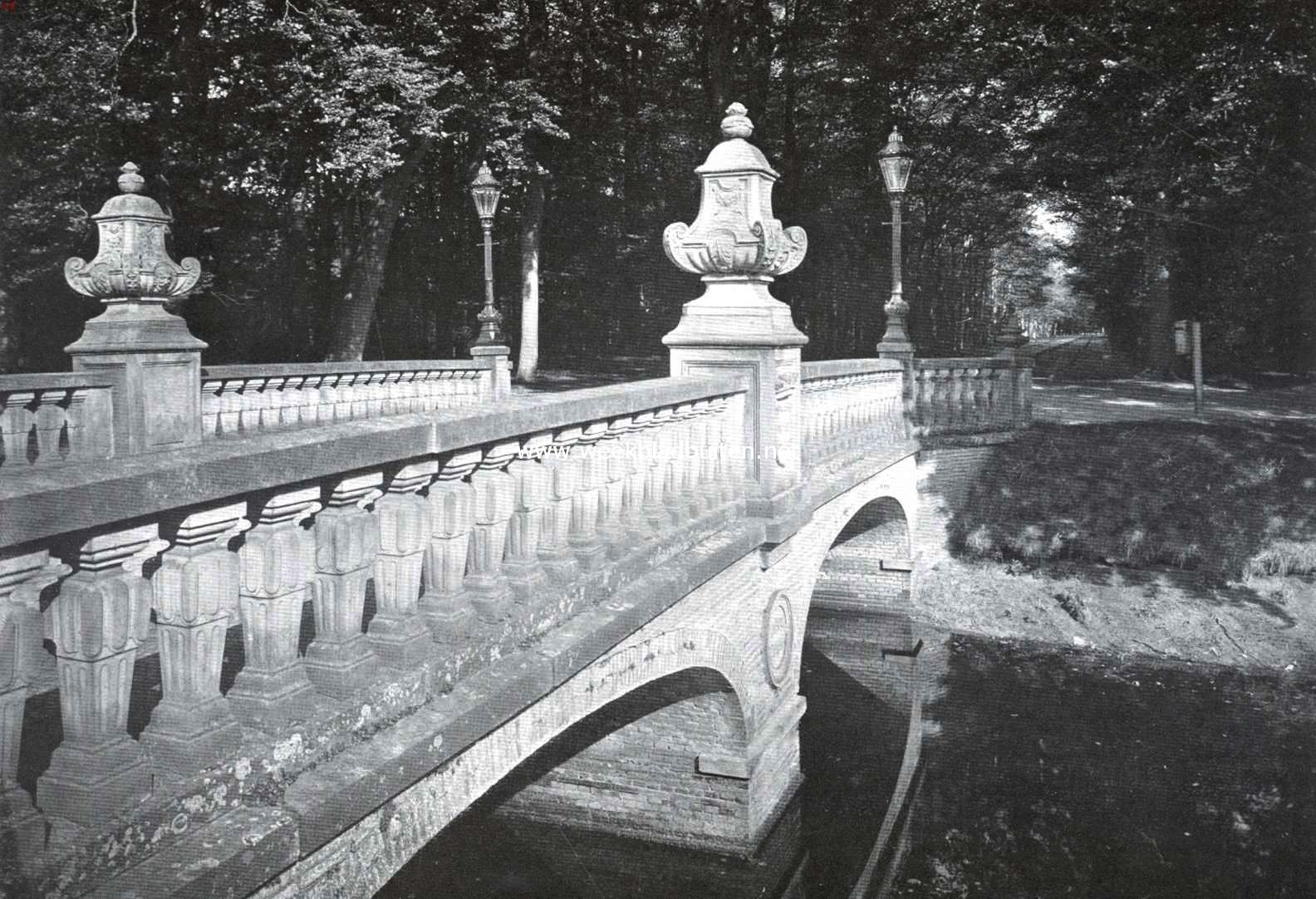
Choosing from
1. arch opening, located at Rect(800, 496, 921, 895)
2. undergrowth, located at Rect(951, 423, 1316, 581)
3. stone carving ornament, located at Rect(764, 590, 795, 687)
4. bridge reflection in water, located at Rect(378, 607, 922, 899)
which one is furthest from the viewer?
undergrowth, located at Rect(951, 423, 1316, 581)

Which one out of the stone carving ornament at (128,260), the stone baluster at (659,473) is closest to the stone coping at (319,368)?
the stone carving ornament at (128,260)

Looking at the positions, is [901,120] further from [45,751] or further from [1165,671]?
[45,751]

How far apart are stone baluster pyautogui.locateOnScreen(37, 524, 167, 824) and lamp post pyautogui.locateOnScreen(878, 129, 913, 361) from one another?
1070 cm

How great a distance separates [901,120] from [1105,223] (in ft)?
15.6

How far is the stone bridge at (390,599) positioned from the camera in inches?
99.7

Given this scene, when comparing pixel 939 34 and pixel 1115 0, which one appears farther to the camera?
pixel 939 34

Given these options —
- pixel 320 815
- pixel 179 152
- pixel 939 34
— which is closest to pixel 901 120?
pixel 939 34

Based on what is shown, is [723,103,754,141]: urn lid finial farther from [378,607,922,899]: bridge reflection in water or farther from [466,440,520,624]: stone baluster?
[378,607,922,899]: bridge reflection in water

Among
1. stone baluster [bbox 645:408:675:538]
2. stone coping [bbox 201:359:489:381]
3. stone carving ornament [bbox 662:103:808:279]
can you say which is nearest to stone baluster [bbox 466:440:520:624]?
stone baluster [bbox 645:408:675:538]

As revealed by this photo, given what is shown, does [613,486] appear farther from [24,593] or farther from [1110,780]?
[1110,780]

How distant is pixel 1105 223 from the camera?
23078 millimetres

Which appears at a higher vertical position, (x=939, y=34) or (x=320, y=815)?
(x=939, y=34)

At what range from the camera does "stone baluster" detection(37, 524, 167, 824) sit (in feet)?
8.13

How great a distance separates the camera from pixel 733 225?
6.27 m
